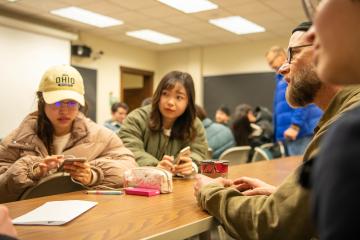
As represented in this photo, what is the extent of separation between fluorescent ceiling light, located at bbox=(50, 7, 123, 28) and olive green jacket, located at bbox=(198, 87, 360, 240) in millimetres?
5266

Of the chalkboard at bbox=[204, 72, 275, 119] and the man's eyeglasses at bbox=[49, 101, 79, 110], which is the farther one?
the chalkboard at bbox=[204, 72, 275, 119]

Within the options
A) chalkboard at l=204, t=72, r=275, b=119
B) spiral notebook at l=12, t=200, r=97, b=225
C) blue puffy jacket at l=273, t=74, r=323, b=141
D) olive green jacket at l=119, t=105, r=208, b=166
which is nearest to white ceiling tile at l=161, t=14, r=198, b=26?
chalkboard at l=204, t=72, r=275, b=119

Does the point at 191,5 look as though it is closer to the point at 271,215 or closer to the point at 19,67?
the point at 19,67

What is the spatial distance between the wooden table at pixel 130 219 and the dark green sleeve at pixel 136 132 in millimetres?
700

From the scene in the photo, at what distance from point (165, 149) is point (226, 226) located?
129cm

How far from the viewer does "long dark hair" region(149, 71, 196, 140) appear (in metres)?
2.34

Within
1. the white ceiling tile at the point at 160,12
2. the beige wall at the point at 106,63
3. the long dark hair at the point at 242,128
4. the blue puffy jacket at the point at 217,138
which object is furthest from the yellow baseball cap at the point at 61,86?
the beige wall at the point at 106,63

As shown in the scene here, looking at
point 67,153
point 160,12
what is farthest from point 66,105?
point 160,12

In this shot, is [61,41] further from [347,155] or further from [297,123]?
[347,155]

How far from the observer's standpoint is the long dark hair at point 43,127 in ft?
6.12

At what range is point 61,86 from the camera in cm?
190

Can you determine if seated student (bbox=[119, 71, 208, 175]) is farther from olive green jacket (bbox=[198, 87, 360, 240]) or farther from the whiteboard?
the whiteboard

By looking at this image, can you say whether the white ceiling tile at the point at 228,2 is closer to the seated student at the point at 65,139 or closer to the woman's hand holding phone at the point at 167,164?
the seated student at the point at 65,139

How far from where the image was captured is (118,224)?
1.04 m
